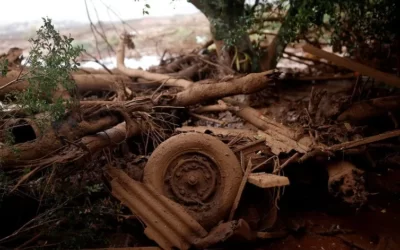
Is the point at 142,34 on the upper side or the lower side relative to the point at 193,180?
upper

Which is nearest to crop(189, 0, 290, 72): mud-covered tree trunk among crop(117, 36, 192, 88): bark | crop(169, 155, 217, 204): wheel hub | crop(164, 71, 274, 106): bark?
crop(117, 36, 192, 88): bark

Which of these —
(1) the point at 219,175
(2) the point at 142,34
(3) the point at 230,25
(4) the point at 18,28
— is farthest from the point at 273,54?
(4) the point at 18,28

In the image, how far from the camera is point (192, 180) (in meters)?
4.11

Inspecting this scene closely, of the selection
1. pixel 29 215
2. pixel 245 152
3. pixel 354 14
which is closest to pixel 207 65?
pixel 354 14

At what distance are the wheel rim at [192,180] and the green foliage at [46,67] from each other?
1.48 meters

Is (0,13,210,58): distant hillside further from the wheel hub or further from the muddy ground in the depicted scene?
the wheel hub

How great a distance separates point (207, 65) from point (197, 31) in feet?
17.3

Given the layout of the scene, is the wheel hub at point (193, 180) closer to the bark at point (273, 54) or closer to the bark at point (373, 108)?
the bark at point (373, 108)

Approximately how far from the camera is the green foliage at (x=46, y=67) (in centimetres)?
335

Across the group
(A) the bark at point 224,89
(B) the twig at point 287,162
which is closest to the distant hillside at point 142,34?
(A) the bark at point 224,89

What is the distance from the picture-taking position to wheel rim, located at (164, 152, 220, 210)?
4.13m

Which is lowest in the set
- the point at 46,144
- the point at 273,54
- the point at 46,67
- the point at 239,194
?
the point at 239,194

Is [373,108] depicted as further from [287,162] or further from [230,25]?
[230,25]

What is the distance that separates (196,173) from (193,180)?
93 mm
